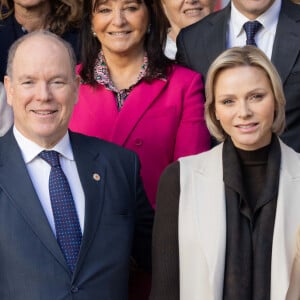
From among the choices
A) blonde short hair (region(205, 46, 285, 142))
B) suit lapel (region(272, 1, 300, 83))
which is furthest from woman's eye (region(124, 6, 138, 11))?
blonde short hair (region(205, 46, 285, 142))

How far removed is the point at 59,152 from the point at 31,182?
0.63 feet

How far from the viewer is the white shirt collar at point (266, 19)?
481cm

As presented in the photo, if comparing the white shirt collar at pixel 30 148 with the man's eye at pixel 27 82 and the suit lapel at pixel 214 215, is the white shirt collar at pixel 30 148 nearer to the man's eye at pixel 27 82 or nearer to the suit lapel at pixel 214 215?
the man's eye at pixel 27 82

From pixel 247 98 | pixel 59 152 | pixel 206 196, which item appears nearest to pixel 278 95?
pixel 247 98

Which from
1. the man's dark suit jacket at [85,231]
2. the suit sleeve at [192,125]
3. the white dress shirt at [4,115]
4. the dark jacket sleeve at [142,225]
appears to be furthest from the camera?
the white dress shirt at [4,115]

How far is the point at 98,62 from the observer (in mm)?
4715

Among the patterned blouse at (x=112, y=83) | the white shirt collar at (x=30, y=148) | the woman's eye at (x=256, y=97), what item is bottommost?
the white shirt collar at (x=30, y=148)

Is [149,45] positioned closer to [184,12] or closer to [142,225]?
[142,225]

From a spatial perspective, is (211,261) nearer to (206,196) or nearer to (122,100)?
(206,196)

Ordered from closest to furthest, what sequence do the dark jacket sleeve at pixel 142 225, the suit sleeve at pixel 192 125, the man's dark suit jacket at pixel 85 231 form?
the man's dark suit jacket at pixel 85 231 < the dark jacket sleeve at pixel 142 225 < the suit sleeve at pixel 192 125

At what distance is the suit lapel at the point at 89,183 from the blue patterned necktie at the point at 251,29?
1.22 meters

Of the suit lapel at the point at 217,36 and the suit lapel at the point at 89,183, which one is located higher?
the suit lapel at the point at 217,36

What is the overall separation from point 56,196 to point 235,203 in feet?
2.37

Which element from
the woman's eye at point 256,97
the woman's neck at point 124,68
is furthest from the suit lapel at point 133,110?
the woman's eye at point 256,97
